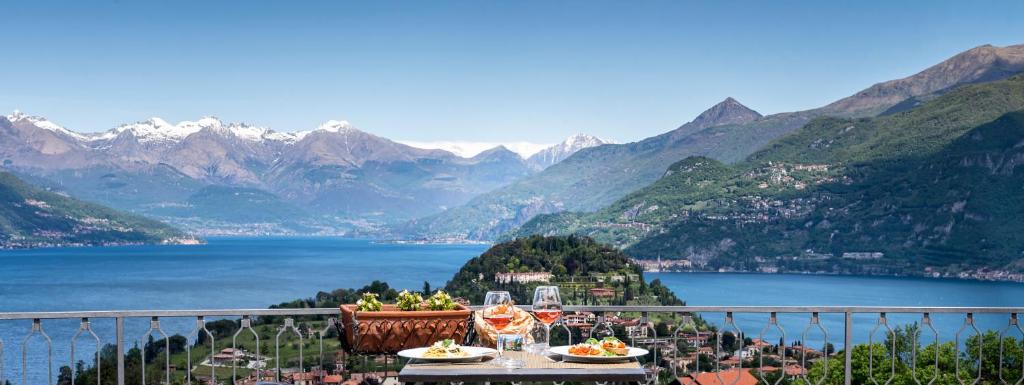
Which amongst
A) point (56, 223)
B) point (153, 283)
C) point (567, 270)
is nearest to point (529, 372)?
point (567, 270)

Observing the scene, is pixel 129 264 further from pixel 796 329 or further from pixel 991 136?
pixel 991 136

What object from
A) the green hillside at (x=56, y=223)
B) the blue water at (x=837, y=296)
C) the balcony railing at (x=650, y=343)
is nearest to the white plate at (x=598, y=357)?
the balcony railing at (x=650, y=343)

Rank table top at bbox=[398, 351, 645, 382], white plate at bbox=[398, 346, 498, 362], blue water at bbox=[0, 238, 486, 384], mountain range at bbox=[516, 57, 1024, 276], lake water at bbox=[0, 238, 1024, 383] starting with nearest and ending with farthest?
table top at bbox=[398, 351, 645, 382]
white plate at bbox=[398, 346, 498, 362]
blue water at bbox=[0, 238, 486, 384]
lake water at bbox=[0, 238, 1024, 383]
mountain range at bbox=[516, 57, 1024, 276]

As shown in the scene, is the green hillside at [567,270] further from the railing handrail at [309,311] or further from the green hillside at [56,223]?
the green hillside at [56,223]

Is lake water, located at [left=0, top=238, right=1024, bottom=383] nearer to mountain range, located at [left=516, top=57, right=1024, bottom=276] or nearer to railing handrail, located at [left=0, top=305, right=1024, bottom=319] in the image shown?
mountain range, located at [left=516, top=57, right=1024, bottom=276]

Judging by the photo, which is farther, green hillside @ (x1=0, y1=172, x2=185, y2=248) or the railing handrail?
green hillside @ (x1=0, y1=172, x2=185, y2=248)

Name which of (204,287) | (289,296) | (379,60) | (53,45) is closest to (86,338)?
(289,296)

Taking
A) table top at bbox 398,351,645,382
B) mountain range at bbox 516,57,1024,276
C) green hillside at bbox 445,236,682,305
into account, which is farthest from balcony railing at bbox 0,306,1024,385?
mountain range at bbox 516,57,1024,276
